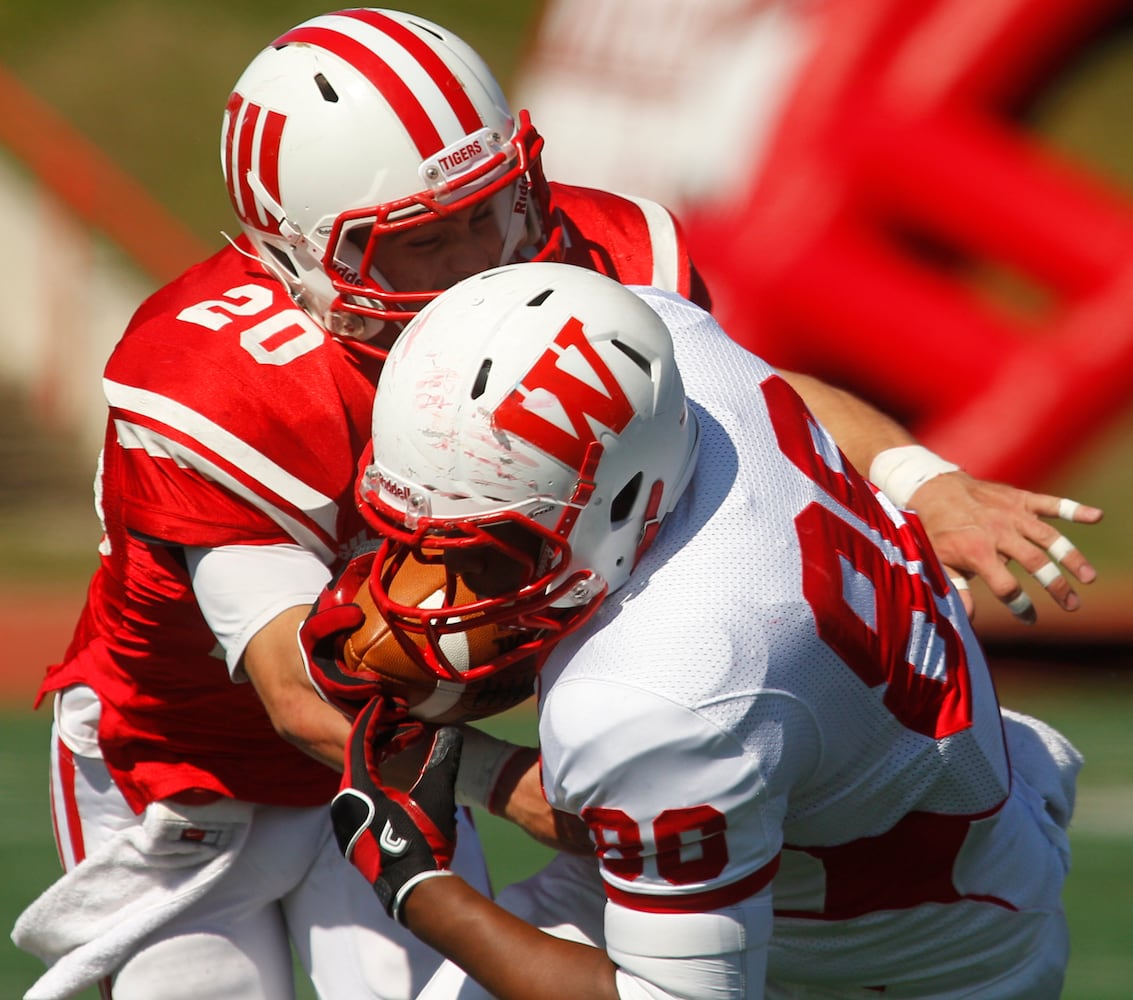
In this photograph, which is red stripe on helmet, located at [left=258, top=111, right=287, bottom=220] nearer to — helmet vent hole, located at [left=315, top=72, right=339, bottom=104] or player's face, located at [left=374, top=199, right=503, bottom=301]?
helmet vent hole, located at [left=315, top=72, right=339, bottom=104]

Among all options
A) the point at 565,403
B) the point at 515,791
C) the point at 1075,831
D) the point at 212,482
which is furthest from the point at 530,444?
the point at 1075,831

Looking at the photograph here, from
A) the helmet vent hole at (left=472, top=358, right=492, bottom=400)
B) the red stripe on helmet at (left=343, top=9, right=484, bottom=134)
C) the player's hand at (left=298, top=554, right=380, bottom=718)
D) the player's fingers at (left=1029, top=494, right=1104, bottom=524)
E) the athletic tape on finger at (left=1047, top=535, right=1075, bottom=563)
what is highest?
the red stripe on helmet at (left=343, top=9, right=484, bottom=134)

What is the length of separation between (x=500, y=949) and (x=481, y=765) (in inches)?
14.2

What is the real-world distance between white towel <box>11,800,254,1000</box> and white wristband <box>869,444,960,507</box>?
4.06 ft

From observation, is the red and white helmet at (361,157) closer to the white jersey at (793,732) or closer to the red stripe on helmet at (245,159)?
the red stripe on helmet at (245,159)

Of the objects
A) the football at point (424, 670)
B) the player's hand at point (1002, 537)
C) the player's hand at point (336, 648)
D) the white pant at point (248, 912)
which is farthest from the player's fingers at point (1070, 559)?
the white pant at point (248, 912)

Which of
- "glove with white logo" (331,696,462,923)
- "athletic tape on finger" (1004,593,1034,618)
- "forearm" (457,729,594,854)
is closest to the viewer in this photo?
"glove with white logo" (331,696,462,923)

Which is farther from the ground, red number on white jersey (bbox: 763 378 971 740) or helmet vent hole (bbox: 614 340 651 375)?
helmet vent hole (bbox: 614 340 651 375)

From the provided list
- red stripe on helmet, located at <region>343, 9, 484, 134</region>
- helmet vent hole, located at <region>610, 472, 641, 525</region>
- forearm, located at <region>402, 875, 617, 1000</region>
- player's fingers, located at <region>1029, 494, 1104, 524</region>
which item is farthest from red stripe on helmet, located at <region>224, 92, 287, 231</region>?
player's fingers, located at <region>1029, 494, 1104, 524</region>

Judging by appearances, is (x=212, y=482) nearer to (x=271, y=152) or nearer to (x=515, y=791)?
(x=271, y=152)

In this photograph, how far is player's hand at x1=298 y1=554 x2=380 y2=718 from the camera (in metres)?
2.24

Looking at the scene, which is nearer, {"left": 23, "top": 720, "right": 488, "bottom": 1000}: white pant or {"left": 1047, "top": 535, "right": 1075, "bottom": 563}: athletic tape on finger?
{"left": 1047, "top": 535, "right": 1075, "bottom": 563}: athletic tape on finger

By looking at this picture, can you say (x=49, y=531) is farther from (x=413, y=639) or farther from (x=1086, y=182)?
(x=413, y=639)

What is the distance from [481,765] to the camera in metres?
2.41
